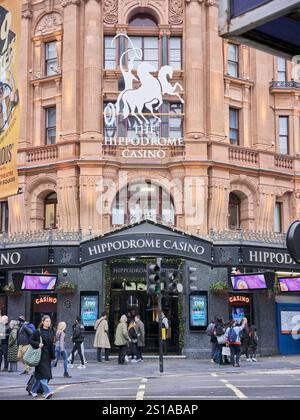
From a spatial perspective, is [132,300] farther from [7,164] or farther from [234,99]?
[7,164]

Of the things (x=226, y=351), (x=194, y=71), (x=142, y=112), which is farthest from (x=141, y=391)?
(x=194, y=71)

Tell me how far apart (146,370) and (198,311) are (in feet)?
20.1

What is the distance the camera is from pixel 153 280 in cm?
2134

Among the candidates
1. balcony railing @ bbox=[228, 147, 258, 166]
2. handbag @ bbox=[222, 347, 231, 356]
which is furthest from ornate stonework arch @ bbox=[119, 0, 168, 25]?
handbag @ bbox=[222, 347, 231, 356]

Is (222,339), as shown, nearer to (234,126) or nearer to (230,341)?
(230,341)

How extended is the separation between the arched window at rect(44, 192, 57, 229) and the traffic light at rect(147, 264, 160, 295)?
10.9 metres

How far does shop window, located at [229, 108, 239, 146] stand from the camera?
3244cm

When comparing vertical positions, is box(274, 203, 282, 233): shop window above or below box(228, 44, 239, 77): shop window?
below

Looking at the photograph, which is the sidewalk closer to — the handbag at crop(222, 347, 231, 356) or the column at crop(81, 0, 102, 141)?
the handbag at crop(222, 347, 231, 356)

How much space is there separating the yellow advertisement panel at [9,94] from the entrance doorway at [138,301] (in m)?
13.8

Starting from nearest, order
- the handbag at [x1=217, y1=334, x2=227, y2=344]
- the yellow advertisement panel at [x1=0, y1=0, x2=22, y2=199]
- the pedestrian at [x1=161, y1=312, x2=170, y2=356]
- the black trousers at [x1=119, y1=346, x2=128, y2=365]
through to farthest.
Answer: the yellow advertisement panel at [x1=0, y1=0, x2=22, y2=199] < the handbag at [x1=217, y1=334, x2=227, y2=344] < the black trousers at [x1=119, y1=346, x2=128, y2=365] < the pedestrian at [x1=161, y1=312, x2=170, y2=356]

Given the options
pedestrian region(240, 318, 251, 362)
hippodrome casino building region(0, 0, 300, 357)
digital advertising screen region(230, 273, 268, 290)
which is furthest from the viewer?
hippodrome casino building region(0, 0, 300, 357)

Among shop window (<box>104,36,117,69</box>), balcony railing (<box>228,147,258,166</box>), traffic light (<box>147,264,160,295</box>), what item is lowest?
traffic light (<box>147,264,160,295</box>)

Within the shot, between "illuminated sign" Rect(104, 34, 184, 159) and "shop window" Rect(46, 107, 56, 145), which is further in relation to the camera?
"shop window" Rect(46, 107, 56, 145)
